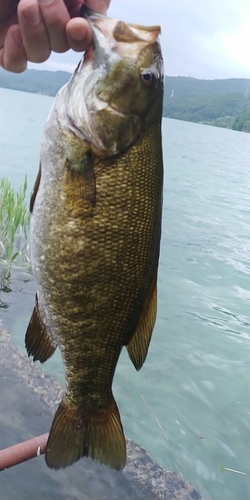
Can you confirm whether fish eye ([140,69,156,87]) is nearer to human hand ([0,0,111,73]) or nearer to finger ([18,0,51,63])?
human hand ([0,0,111,73])

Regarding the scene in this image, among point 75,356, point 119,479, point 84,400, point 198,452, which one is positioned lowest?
point 198,452

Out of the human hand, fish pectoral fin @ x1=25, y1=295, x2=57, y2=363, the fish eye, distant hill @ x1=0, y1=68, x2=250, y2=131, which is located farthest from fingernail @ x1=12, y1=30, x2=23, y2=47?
distant hill @ x1=0, y1=68, x2=250, y2=131

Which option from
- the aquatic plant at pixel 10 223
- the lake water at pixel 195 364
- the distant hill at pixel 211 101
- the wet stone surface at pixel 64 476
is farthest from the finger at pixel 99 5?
the distant hill at pixel 211 101

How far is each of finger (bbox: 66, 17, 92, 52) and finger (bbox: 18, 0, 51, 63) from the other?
3.5 inches

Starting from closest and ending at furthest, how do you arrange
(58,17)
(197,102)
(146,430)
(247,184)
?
(58,17)
(146,430)
(247,184)
(197,102)

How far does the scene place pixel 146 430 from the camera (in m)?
4.54

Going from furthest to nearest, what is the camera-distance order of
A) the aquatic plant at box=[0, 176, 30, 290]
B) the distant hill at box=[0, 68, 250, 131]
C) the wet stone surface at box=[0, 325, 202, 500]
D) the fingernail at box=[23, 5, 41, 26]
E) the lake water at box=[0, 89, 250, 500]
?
the distant hill at box=[0, 68, 250, 131], the aquatic plant at box=[0, 176, 30, 290], the lake water at box=[0, 89, 250, 500], the wet stone surface at box=[0, 325, 202, 500], the fingernail at box=[23, 5, 41, 26]

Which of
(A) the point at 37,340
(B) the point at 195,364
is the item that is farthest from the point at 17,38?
(B) the point at 195,364

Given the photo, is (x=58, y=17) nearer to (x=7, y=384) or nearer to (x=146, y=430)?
(x=7, y=384)

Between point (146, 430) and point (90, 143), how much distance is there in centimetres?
384

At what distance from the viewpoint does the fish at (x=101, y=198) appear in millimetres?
1310

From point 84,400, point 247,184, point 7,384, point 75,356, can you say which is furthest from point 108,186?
point 247,184

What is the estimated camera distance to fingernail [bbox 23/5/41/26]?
3.92ft

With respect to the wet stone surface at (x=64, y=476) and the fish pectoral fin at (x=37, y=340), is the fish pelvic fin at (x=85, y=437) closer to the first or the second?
the fish pectoral fin at (x=37, y=340)
